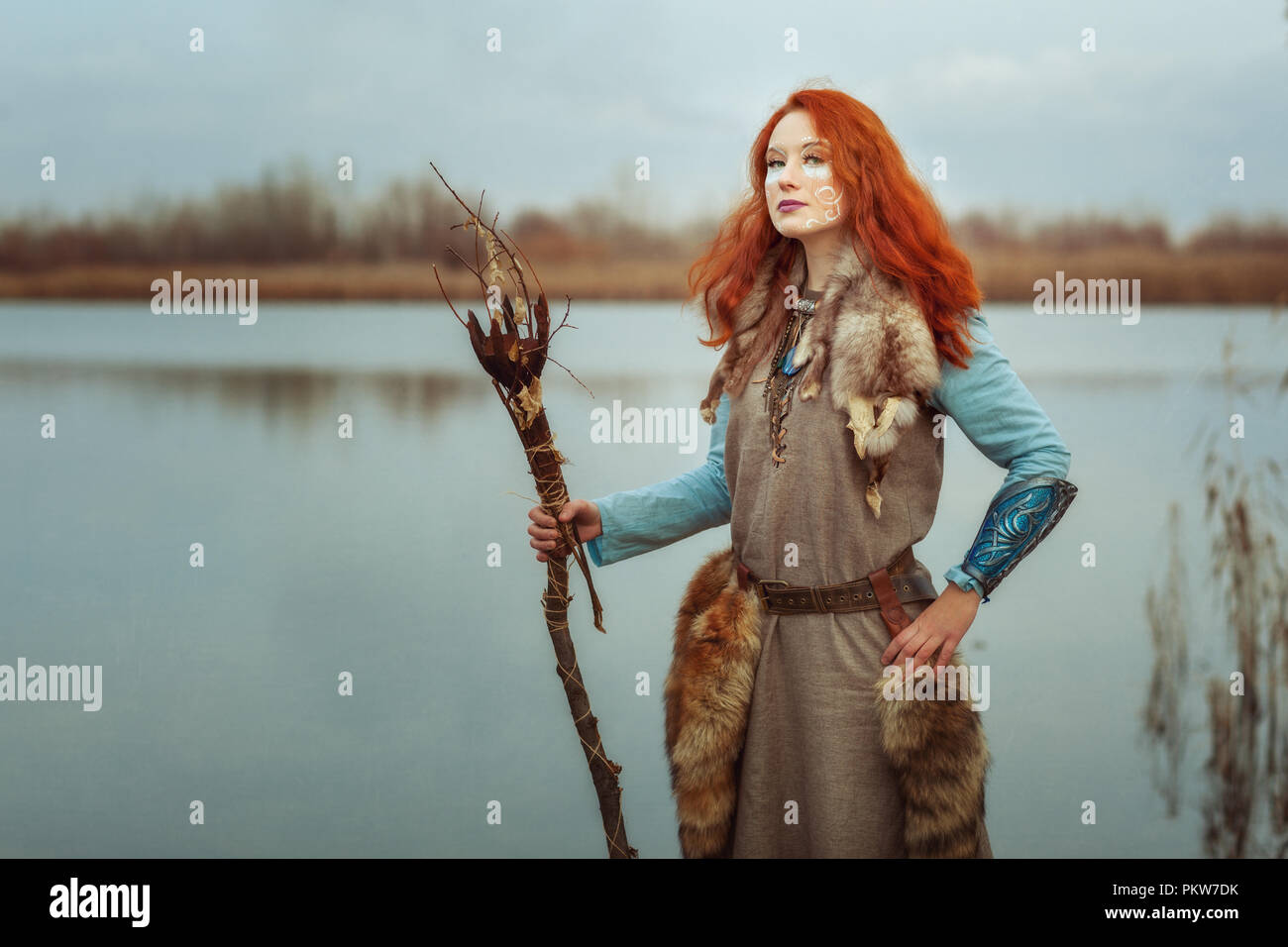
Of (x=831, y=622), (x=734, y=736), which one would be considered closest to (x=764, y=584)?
(x=831, y=622)

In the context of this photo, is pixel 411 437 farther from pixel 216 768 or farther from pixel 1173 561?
pixel 1173 561

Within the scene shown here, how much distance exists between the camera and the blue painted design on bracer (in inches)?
68.9

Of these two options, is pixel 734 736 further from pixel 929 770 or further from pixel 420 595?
pixel 420 595

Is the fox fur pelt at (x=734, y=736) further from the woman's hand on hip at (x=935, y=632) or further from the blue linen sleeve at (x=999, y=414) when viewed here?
the blue linen sleeve at (x=999, y=414)

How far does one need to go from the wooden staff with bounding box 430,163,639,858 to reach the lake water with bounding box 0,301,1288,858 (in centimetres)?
82

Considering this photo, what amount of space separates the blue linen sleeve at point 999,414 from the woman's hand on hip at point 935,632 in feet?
0.08

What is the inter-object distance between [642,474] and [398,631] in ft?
2.39

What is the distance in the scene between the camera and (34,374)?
3.11m

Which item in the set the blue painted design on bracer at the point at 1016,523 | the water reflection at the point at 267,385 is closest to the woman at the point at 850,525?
the blue painted design on bracer at the point at 1016,523

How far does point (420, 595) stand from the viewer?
10.0 ft

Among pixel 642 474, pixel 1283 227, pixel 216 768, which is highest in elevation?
pixel 1283 227

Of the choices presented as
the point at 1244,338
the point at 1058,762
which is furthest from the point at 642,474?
the point at 1244,338

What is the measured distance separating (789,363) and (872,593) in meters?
0.38
